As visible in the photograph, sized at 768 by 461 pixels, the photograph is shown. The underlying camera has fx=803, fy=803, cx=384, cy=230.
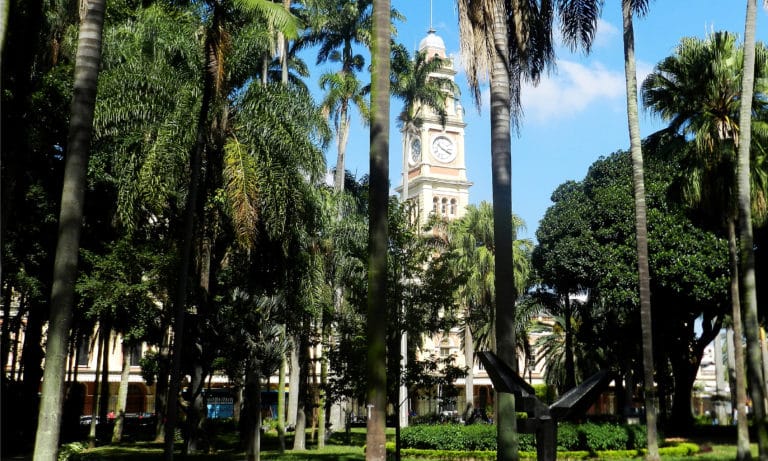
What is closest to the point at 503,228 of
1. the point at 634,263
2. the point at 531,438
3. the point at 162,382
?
the point at 531,438

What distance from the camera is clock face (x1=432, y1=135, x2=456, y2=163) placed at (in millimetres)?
85750

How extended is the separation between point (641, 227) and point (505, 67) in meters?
7.18

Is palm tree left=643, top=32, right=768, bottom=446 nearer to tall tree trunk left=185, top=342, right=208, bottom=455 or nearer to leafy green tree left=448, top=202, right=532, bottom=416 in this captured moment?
tall tree trunk left=185, top=342, right=208, bottom=455

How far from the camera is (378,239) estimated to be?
1145cm

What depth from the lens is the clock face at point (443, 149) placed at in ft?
281

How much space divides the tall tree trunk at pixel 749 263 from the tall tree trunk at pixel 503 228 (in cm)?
597

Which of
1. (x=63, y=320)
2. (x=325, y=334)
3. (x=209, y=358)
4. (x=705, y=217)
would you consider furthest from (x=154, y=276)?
(x=705, y=217)

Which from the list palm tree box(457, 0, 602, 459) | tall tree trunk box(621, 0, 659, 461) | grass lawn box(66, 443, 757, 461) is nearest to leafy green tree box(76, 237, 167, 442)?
grass lawn box(66, 443, 757, 461)

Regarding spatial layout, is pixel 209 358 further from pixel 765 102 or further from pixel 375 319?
pixel 765 102

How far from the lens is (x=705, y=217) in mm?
31625

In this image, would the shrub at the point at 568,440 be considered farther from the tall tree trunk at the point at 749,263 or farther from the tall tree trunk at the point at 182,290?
the tall tree trunk at the point at 182,290

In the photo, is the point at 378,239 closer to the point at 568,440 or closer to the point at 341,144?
the point at 568,440

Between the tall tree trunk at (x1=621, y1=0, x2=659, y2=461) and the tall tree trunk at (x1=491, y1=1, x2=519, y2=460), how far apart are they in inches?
259

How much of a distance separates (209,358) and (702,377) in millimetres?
88773
